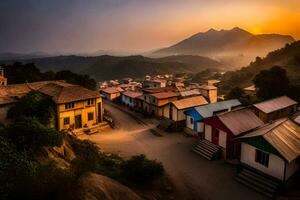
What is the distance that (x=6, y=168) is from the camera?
9.16 m

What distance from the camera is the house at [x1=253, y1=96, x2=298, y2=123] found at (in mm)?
30619

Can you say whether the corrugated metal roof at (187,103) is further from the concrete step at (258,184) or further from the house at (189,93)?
the concrete step at (258,184)

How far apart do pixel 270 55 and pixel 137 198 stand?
111325mm

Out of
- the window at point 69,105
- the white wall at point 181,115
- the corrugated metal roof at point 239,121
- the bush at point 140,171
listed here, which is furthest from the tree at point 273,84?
the window at point 69,105

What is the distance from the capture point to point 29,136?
49.0 feet

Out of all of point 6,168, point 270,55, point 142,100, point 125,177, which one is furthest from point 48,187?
point 270,55

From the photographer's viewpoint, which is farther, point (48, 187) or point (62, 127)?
point (62, 127)

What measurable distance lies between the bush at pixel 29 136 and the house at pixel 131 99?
31.5 meters

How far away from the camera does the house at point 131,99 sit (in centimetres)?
4769

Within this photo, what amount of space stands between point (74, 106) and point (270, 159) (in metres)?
26.1

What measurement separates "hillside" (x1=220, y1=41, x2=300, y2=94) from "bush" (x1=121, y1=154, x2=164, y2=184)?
56534 mm

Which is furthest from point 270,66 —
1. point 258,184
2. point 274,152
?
point 258,184

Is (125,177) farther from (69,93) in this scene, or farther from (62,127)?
(69,93)

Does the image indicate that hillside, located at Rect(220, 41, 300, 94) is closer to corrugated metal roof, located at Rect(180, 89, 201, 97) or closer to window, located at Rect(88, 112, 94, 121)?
corrugated metal roof, located at Rect(180, 89, 201, 97)
